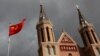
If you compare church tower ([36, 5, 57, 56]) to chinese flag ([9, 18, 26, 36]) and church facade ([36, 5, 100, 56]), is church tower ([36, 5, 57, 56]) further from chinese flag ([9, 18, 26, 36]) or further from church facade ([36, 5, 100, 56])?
chinese flag ([9, 18, 26, 36])

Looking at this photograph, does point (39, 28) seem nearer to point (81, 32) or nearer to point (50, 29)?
point (50, 29)

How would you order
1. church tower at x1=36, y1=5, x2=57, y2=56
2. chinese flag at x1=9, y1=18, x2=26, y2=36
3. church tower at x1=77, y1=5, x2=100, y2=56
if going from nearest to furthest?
chinese flag at x1=9, y1=18, x2=26, y2=36, church tower at x1=36, y1=5, x2=57, y2=56, church tower at x1=77, y1=5, x2=100, y2=56

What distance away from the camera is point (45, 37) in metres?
39.8

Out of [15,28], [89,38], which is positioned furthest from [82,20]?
[15,28]

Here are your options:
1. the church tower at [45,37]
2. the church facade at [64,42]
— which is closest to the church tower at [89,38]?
the church facade at [64,42]

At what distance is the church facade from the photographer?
3803 cm

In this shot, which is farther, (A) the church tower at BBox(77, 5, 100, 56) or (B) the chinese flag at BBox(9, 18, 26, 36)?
(A) the church tower at BBox(77, 5, 100, 56)

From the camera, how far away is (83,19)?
1848 inches

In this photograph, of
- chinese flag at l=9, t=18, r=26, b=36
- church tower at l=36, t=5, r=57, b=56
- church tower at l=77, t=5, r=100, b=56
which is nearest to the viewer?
chinese flag at l=9, t=18, r=26, b=36

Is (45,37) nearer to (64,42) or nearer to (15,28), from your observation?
(64,42)

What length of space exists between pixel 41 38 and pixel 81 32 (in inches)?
339

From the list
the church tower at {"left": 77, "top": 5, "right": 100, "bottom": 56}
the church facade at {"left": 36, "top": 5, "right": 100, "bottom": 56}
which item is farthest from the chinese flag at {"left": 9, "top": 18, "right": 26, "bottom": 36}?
the church tower at {"left": 77, "top": 5, "right": 100, "bottom": 56}

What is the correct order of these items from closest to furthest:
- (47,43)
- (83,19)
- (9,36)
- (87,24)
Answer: (9,36) → (47,43) → (87,24) → (83,19)

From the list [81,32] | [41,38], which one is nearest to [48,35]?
[41,38]
